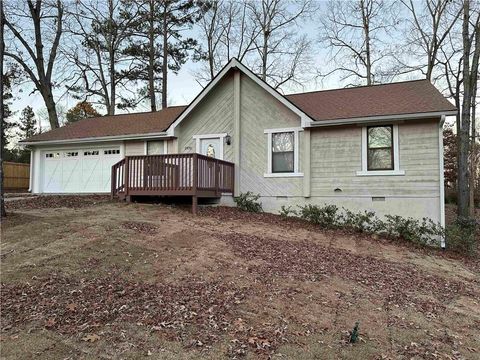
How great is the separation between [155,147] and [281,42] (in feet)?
49.9

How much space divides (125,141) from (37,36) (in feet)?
37.3

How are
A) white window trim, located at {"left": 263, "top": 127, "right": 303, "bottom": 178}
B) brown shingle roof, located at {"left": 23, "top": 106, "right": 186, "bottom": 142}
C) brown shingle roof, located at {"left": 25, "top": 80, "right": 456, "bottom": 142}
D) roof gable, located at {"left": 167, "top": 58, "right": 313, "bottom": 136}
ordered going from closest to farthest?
brown shingle roof, located at {"left": 25, "top": 80, "right": 456, "bottom": 142}
roof gable, located at {"left": 167, "top": 58, "right": 313, "bottom": 136}
white window trim, located at {"left": 263, "top": 127, "right": 303, "bottom": 178}
brown shingle roof, located at {"left": 23, "top": 106, "right": 186, "bottom": 142}

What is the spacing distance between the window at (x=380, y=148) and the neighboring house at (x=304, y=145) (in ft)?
0.10

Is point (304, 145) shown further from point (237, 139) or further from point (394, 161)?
point (394, 161)

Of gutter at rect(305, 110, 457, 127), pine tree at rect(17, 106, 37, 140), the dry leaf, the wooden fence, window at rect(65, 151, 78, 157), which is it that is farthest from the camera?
pine tree at rect(17, 106, 37, 140)

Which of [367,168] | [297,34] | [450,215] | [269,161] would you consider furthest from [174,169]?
[297,34]

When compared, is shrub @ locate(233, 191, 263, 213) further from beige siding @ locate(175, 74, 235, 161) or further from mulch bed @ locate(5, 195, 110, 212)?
mulch bed @ locate(5, 195, 110, 212)

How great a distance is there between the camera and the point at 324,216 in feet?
38.0

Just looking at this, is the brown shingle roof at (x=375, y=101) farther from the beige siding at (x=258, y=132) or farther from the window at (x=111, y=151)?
the window at (x=111, y=151)

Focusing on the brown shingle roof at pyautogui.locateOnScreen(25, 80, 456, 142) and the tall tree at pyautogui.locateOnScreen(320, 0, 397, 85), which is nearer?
the brown shingle roof at pyautogui.locateOnScreen(25, 80, 456, 142)

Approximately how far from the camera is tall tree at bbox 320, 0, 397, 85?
22797 millimetres

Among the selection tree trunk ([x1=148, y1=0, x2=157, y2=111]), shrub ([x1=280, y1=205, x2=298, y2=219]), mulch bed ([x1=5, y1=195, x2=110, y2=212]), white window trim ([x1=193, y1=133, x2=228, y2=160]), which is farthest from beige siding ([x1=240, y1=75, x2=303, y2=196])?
tree trunk ([x1=148, y1=0, x2=157, y2=111])

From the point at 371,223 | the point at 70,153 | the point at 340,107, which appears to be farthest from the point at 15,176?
the point at 371,223

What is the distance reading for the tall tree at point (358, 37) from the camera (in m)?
22.8
